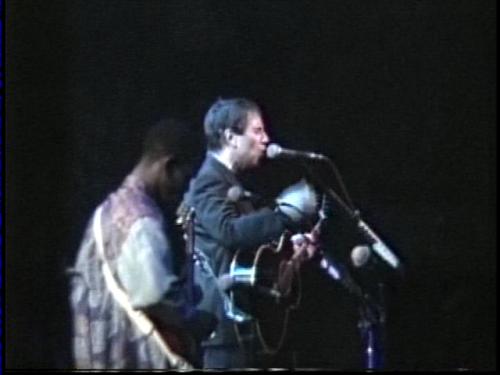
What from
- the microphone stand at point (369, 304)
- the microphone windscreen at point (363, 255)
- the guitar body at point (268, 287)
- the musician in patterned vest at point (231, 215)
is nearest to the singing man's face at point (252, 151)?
Result: the musician in patterned vest at point (231, 215)

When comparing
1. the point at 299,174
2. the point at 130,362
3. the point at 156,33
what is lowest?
the point at 130,362

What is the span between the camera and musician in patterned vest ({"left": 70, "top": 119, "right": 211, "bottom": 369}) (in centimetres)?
830

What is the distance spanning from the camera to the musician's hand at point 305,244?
27.3ft

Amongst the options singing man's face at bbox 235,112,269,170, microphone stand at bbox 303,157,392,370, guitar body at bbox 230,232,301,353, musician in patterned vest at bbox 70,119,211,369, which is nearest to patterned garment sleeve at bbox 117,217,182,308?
musician in patterned vest at bbox 70,119,211,369

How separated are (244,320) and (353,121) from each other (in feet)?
2.70

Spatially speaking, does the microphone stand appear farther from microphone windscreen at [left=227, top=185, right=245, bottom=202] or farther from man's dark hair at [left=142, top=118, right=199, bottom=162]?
man's dark hair at [left=142, top=118, right=199, bottom=162]

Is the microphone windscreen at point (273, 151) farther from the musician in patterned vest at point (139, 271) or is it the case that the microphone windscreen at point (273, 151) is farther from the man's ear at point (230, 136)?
the musician in patterned vest at point (139, 271)

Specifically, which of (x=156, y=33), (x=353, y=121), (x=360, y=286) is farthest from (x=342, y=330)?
(x=156, y=33)

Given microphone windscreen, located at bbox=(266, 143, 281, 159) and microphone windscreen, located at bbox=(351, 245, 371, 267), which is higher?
microphone windscreen, located at bbox=(266, 143, 281, 159)

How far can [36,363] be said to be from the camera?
8.35 meters

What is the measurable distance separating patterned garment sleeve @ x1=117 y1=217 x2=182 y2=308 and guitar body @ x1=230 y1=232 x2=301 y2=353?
229 mm

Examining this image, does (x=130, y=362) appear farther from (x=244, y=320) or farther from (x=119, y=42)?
(x=119, y=42)

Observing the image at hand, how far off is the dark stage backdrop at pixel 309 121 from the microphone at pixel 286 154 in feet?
0.08

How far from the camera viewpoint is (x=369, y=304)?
8305mm
